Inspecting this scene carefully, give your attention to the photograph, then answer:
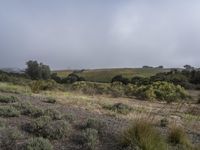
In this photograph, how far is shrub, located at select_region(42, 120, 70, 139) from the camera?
10481 millimetres

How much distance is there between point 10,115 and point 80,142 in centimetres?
292

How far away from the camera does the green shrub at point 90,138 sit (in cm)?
995

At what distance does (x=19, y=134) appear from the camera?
10180mm

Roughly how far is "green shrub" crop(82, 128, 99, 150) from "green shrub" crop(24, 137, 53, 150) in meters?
0.83

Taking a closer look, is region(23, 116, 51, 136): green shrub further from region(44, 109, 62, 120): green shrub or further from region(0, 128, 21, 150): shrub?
region(44, 109, 62, 120): green shrub

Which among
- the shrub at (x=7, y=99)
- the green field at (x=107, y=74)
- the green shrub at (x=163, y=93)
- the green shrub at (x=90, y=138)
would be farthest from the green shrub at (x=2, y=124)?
the green field at (x=107, y=74)

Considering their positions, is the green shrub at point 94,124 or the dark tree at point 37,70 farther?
the dark tree at point 37,70

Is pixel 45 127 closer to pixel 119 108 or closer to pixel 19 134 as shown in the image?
pixel 19 134

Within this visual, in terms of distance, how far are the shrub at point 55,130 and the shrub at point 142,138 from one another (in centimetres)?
141

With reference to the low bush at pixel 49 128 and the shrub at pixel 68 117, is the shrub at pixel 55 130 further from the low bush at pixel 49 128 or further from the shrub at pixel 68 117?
the shrub at pixel 68 117

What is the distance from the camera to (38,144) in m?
9.47

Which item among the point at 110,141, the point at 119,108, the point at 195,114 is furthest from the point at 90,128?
the point at 195,114

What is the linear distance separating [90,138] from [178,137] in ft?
7.44

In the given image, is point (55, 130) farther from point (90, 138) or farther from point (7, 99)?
point (7, 99)
